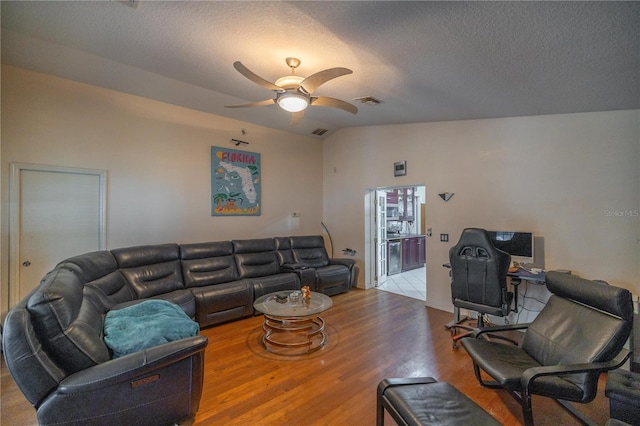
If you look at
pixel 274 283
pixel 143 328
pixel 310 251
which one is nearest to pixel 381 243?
pixel 310 251

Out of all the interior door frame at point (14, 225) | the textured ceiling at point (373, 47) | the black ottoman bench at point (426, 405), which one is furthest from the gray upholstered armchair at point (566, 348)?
the interior door frame at point (14, 225)

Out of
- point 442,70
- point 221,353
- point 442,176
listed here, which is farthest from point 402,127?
point 221,353

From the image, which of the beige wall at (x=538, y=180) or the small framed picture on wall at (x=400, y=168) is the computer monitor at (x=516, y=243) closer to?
the beige wall at (x=538, y=180)

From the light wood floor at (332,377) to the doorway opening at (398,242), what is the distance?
68.7 inches

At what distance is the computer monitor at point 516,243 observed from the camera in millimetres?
3057

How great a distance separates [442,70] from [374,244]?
353 centimetres

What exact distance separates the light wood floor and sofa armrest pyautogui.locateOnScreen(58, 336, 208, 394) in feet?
2.03

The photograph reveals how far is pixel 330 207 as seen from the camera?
19.1ft

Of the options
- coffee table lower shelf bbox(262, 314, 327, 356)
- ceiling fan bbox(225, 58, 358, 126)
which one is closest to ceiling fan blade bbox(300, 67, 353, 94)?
ceiling fan bbox(225, 58, 358, 126)

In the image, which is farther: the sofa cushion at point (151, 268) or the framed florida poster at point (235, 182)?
the framed florida poster at point (235, 182)

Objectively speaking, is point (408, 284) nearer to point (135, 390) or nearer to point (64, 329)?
point (135, 390)

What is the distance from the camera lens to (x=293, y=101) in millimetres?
2510

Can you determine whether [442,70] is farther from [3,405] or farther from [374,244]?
[3,405]

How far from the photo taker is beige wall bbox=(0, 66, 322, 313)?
2955 millimetres
